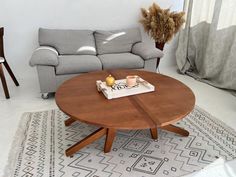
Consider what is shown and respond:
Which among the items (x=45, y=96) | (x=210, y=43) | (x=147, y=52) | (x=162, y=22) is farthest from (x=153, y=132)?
(x=210, y=43)

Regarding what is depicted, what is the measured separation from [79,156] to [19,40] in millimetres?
2179

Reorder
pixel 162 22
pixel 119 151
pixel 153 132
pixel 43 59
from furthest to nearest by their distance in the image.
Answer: pixel 162 22, pixel 43 59, pixel 153 132, pixel 119 151

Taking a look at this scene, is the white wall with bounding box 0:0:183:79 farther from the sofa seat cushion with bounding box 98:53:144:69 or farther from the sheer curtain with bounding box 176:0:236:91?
the sofa seat cushion with bounding box 98:53:144:69

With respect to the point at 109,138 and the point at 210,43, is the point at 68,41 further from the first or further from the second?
the point at 210,43

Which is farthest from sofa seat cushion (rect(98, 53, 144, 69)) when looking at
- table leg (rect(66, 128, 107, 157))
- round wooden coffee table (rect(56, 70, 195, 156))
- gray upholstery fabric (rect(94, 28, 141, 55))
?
table leg (rect(66, 128, 107, 157))

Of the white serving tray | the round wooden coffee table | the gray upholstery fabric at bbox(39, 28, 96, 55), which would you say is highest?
the gray upholstery fabric at bbox(39, 28, 96, 55)

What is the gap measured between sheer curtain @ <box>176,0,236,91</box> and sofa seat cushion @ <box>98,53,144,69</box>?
42.6 inches

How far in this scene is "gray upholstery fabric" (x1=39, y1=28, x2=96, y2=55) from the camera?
2.89 metres

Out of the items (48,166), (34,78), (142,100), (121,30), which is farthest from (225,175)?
(34,78)

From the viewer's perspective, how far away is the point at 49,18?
3.12m

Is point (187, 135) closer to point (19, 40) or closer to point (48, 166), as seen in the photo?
point (48, 166)

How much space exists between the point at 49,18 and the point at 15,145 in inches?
78.2

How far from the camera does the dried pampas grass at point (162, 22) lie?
3.04 meters

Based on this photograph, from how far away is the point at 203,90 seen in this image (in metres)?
2.98
